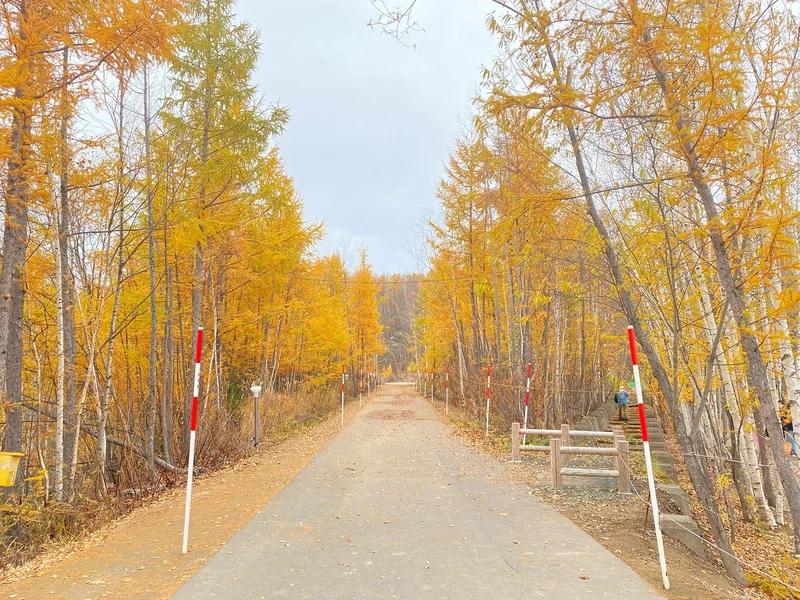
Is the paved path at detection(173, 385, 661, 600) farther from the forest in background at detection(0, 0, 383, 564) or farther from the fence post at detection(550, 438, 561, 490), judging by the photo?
the forest in background at detection(0, 0, 383, 564)

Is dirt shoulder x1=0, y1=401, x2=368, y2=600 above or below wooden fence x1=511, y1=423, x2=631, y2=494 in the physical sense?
below

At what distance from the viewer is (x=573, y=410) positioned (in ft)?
51.1

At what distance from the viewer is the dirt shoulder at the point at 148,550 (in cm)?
389

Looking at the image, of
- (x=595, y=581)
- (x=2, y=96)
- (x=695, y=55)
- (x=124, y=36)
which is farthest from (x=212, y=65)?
(x=595, y=581)

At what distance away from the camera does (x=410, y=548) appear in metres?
4.76

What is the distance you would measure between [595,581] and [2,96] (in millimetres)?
7161

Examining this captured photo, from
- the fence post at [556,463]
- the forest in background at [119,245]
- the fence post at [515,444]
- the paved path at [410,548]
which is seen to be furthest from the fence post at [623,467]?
the forest in background at [119,245]

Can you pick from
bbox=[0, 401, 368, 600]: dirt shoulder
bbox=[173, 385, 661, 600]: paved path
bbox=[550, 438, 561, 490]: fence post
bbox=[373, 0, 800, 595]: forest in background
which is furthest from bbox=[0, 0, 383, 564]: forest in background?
bbox=[550, 438, 561, 490]: fence post

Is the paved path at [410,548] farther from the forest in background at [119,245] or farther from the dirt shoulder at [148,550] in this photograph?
the forest in background at [119,245]

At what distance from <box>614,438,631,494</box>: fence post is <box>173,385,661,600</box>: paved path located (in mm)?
1329

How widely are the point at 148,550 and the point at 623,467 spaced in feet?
19.6

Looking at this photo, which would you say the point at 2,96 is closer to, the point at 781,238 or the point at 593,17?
the point at 593,17

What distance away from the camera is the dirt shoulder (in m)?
3.89

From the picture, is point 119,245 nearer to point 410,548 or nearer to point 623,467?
point 410,548
